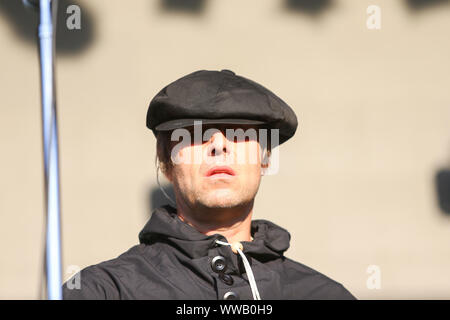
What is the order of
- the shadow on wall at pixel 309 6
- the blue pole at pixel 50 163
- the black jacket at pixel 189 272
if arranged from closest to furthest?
1. the blue pole at pixel 50 163
2. the black jacket at pixel 189 272
3. the shadow on wall at pixel 309 6

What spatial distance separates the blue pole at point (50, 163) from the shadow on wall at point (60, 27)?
1.32m

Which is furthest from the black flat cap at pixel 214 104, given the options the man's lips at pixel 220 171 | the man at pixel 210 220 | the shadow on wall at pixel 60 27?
the shadow on wall at pixel 60 27

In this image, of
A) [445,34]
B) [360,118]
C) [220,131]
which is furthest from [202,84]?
[445,34]

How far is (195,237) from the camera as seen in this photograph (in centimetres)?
182

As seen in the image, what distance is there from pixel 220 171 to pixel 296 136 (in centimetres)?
82

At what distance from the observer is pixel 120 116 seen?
2553 millimetres

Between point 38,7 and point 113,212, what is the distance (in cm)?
131

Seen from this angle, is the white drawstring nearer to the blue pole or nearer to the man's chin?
the man's chin

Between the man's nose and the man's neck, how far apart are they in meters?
0.14

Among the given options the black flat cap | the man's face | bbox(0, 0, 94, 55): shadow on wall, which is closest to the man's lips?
the man's face

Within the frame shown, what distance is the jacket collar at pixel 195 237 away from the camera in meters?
1.81

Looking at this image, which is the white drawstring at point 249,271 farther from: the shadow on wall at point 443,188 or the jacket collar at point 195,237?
the shadow on wall at point 443,188

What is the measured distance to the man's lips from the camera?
1.84m
